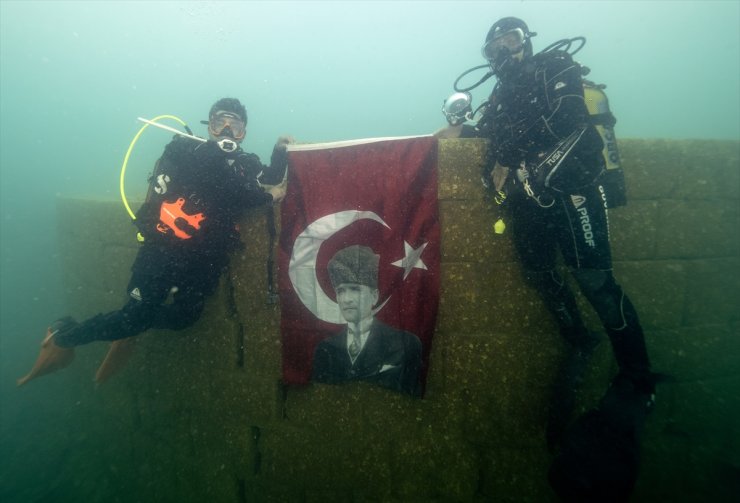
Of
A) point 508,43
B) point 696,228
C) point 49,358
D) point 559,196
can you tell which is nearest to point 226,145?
point 508,43

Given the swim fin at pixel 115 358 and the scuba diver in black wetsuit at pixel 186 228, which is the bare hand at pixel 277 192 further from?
the swim fin at pixel 115 358

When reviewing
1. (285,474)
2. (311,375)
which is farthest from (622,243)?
(285,474)

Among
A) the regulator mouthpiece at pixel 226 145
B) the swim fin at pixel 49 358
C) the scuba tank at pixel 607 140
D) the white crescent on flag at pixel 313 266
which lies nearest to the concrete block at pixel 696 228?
the scuba tank at pixel 607 140

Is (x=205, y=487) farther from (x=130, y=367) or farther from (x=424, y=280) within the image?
(x=424, y=280)

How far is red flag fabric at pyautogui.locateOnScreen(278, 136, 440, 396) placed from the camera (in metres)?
2.82

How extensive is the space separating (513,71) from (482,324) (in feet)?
6.94

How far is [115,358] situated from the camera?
377 cm

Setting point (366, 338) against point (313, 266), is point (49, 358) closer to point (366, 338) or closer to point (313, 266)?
point (313, 266)

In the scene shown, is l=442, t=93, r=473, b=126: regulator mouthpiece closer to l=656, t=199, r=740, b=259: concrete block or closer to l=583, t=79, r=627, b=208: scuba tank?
l=583, t=79, r=627, b=208: scuba tank

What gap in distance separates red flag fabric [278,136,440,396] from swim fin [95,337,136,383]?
2.19 m

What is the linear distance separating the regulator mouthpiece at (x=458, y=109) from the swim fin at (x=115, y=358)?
426 centimetres

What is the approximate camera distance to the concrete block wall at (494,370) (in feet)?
9.37

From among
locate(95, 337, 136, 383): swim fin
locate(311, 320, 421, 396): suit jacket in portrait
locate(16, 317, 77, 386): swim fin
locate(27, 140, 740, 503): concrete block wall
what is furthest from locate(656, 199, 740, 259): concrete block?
locate(16, 317, 77, 386): swim fin

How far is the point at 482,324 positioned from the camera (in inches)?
113
